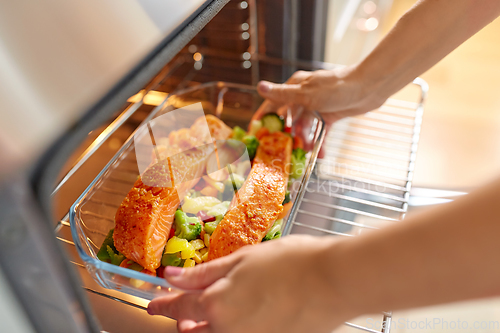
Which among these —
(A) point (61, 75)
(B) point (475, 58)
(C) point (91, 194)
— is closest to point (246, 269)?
(A) point (61, 75)

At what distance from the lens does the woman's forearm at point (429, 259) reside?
0.31 meters

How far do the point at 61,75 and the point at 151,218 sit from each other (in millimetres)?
338

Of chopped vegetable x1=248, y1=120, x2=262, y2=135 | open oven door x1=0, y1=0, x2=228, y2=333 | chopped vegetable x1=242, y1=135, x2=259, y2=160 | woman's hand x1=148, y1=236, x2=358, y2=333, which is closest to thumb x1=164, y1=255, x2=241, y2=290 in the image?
woman's hand x1=148, y1=236, x2=358, y2=333

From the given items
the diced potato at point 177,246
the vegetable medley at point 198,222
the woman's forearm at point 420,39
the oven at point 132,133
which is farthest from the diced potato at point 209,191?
the woman's forearm at point 420,39

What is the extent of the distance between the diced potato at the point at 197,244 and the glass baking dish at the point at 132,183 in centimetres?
11

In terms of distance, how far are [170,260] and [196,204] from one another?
0.11 m

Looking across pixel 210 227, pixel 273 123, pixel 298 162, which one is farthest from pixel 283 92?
pixel 210 227

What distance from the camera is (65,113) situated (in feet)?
0.90

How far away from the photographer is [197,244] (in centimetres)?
61

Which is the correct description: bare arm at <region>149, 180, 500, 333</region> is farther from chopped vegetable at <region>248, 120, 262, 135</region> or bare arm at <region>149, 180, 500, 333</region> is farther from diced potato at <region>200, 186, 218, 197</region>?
chopped vegetable at <region>248, 120, 262, 135</region>

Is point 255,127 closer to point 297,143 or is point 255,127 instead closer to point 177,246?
point 297,143

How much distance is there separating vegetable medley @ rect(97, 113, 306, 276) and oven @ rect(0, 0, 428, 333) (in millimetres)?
70

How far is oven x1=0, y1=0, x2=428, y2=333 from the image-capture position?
0.29 meters

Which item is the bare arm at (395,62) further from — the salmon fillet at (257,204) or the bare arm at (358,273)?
the bare arm at (358,273)
